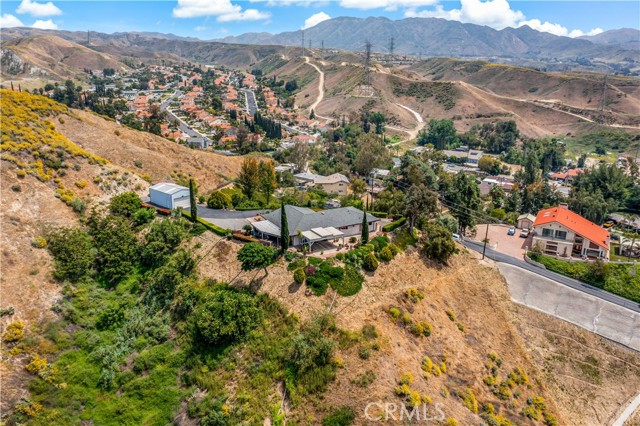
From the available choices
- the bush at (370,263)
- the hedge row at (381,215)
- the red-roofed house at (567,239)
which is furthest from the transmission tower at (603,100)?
the bush at (370,263)

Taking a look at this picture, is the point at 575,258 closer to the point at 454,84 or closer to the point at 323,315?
the point at 323,315

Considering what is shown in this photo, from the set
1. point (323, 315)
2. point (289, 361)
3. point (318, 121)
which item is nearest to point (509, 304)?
point (323, 315)

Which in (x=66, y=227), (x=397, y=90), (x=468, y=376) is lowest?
(x=468, y=376)

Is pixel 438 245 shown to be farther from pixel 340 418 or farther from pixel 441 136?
pixel 441 136

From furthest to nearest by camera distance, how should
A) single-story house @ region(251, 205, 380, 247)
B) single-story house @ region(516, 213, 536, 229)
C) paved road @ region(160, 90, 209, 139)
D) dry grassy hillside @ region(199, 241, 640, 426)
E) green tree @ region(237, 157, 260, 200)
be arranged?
1. paved road @ region(160, 90, 209, 139)
2. single-story house @ region(516, 213, 536, 229)
3. green tree @ region(237, 157, 260, 200)
4. single-story house @ region(251, 205, 380, 247)
5. dry grassy hillside @ region(199, 241, 640, 426)

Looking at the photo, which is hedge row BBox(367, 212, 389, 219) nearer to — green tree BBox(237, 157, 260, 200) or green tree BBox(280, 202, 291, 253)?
green tree BBox(280, 202, 291, 253)

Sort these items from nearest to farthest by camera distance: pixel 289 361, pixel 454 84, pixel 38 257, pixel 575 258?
pixel 289 361
pixel 38 257
pixel 575 258
pixel 454 84

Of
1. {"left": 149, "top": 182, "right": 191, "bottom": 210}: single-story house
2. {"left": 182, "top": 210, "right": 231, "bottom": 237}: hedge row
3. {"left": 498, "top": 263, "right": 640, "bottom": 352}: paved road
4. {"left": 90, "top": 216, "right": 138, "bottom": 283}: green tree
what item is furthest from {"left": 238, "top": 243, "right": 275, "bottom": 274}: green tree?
{"left": 498, "top": 263, "right": 640, "bottom": 352}: paved road

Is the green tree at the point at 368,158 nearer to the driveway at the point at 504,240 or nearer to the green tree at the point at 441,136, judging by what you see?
the driveway at the point at 504,240
